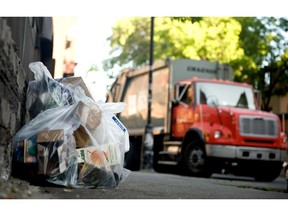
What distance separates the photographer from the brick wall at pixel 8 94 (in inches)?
150

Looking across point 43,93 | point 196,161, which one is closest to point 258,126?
point 196,161

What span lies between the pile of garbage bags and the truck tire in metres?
6.12

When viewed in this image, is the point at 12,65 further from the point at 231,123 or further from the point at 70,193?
the point at 231,123

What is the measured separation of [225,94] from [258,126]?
3.27 feet

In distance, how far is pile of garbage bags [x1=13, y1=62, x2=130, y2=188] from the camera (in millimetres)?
4516

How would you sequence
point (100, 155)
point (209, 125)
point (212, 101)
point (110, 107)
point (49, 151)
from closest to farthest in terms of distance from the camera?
point (49, 151), point (100, 155), point (110, 107), point (209, 125), point (212, 101)

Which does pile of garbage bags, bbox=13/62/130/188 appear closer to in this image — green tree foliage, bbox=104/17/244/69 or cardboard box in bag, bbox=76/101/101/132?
cardboard box in bag, bbox=76/101/101/132

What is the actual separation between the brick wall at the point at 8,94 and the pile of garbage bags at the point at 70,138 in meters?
0.18

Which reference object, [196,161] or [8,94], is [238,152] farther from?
[8,94]

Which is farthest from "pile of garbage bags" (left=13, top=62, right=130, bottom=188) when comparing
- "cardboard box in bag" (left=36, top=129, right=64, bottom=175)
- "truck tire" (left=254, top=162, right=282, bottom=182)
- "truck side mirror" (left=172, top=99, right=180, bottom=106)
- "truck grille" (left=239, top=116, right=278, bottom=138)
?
"truck side mirror" (left=172, top=99, right=180, bottom=106)

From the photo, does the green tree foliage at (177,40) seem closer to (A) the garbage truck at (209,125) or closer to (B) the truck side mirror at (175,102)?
(A) the garbage truck at (209,125)

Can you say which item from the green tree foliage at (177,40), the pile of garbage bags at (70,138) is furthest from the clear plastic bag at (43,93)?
the green tree foliage at (177,40)

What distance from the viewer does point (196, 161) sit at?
35.1 ft
